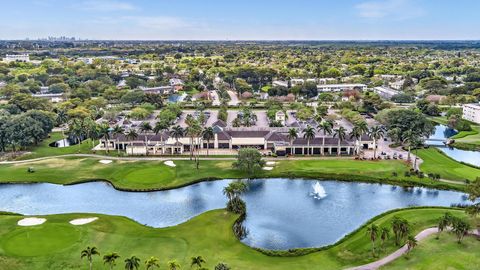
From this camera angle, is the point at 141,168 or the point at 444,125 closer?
the point at 141,168

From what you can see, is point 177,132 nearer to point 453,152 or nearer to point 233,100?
point 453,152

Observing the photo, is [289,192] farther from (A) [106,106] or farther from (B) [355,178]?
(A) [106,106]

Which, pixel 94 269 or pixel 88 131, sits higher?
pixel 88 131

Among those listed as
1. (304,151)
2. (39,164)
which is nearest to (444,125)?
(304,151)

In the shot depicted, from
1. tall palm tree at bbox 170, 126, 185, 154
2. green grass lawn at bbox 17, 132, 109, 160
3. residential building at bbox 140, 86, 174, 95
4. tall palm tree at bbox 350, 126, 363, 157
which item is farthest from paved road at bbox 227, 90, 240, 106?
tall palm tree at bbox 350, 126, 363, 157

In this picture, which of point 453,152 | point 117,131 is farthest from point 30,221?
point 453,152
